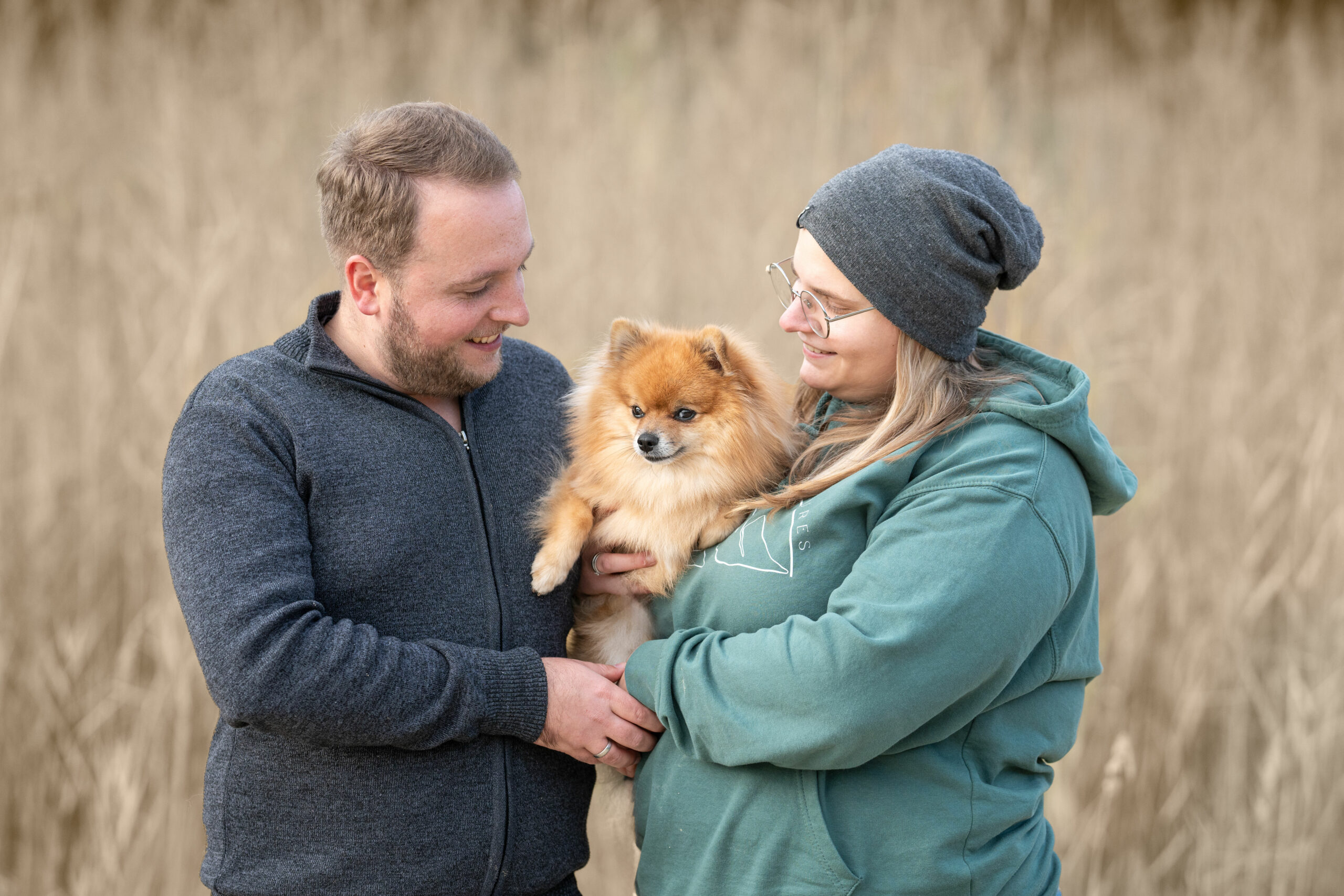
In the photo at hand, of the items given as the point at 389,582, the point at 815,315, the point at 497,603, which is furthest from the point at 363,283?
the point at 815,315

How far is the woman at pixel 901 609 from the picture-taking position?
5.09 ft

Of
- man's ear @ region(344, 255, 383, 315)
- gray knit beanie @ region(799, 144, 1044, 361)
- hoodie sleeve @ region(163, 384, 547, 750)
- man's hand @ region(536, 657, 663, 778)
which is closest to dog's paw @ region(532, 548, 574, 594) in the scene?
man's hand @ region(536, 657, 663, 778)

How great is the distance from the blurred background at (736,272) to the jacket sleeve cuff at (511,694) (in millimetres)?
1329

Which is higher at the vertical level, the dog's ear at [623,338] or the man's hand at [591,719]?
the dog's ear at [623,338]

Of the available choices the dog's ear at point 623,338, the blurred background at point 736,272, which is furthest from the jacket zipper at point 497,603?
the blurred background at point 736,272

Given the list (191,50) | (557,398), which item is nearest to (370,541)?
(557,398)

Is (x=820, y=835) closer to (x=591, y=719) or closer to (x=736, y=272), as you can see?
(x=591, y=719)

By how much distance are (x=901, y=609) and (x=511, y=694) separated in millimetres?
812

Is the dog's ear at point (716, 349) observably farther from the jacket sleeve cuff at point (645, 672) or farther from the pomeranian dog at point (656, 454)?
the jacket sleeve cuff at point (645, 672)

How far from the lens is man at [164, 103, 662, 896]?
1667 millimetres

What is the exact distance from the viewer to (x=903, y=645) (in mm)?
1511

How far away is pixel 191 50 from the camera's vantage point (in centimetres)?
417

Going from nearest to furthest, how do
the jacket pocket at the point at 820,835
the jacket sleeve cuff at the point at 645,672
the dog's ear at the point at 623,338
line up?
the jacket pocket at the point at 820,835 < the jacket sleeve cuff at the point at 645,672 < the dog's ear at the point at 623,338

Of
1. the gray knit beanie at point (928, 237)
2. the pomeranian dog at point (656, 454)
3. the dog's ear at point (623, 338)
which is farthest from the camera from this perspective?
the dog's ear at point (623, 338)
